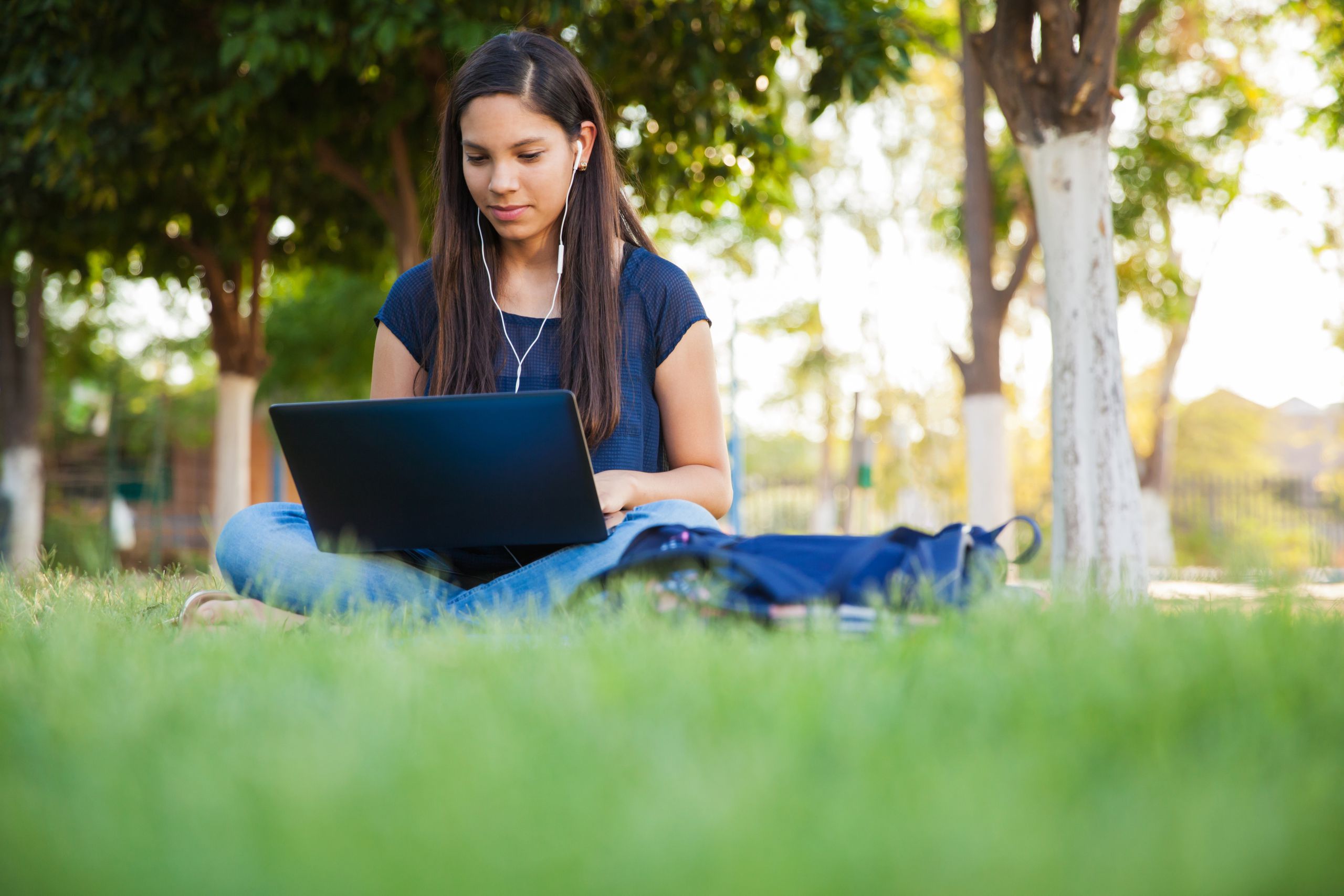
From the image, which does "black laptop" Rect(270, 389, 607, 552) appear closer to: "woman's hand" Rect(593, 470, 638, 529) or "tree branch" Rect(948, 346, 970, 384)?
"woman's hand" Rect(593, 470, 638, 529)

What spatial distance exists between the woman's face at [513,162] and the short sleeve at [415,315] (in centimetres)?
33

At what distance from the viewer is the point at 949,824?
95 cm

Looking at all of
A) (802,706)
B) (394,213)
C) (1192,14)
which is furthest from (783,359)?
(802,706)

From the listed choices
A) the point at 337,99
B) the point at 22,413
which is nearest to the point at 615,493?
the point at 337,99

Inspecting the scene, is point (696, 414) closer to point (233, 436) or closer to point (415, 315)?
point (415, 315)

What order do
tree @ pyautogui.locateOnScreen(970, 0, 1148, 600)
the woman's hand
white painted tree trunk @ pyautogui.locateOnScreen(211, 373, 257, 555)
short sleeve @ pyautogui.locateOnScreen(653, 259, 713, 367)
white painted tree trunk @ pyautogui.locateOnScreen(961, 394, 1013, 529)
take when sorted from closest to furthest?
the woman's hand → short sleeve @ pyautogui.locateOnScreen(653, 259, 713, 367) → tree @ pyautogui.locateOnScreen(970, 0, 1148, 600) → white painted tree trunk @ pyautogui.locateOnScreen(961, 394, 1013, 529) → white painted tree trunk @ pyautogui.locateOnScreen(211, 373, 257, 555)

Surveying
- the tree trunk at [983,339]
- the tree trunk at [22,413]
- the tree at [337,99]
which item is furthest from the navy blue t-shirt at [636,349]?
the tree trunk at [22,413]

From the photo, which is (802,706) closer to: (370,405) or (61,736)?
(61,736)

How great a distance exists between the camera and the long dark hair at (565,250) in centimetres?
304

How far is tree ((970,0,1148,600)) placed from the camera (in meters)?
5.53

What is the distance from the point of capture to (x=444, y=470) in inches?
92.4

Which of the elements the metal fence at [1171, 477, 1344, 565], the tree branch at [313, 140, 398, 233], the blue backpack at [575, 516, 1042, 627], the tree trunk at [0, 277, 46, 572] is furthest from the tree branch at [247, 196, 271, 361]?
the metal fence at [1171, 477, 1344, 565]

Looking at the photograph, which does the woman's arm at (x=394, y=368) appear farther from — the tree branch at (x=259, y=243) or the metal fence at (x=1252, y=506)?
the metal fence at (x=1252, y=506)

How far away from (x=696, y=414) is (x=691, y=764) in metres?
2.09
